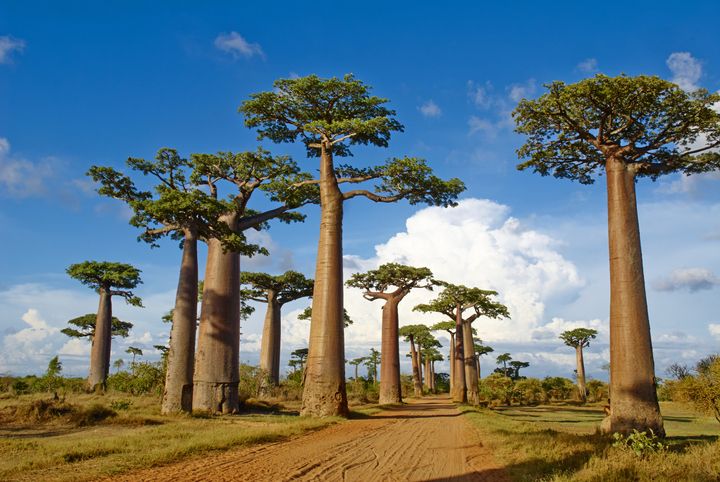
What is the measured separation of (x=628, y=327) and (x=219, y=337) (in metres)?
11.3

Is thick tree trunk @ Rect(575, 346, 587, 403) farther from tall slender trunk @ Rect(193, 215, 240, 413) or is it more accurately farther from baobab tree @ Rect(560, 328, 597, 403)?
tall slender trunk @ Rect(193, 215, 240, 413)

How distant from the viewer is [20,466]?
19.5ft

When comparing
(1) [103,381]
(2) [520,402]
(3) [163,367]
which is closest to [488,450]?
(3) [163,367]

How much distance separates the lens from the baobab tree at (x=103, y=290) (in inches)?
1081

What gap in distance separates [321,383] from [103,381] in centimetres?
1909

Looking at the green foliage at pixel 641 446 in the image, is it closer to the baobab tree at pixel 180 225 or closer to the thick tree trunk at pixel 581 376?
the baobab tree at pixel 180 225

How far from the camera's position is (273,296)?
1157 inches

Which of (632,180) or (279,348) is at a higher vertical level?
(632,180)

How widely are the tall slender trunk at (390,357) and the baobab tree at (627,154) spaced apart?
578 inches

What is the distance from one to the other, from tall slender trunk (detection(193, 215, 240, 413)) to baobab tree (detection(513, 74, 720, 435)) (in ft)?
32.6

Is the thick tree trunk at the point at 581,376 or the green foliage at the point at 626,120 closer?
the green foliage at the point at 626,120

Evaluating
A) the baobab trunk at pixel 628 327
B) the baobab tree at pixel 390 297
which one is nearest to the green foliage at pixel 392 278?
the baobab tree at pixel 390 297

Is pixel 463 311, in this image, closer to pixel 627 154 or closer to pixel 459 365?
pixel 459 365

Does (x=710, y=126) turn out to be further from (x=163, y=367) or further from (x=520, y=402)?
(x=520, y=402)
